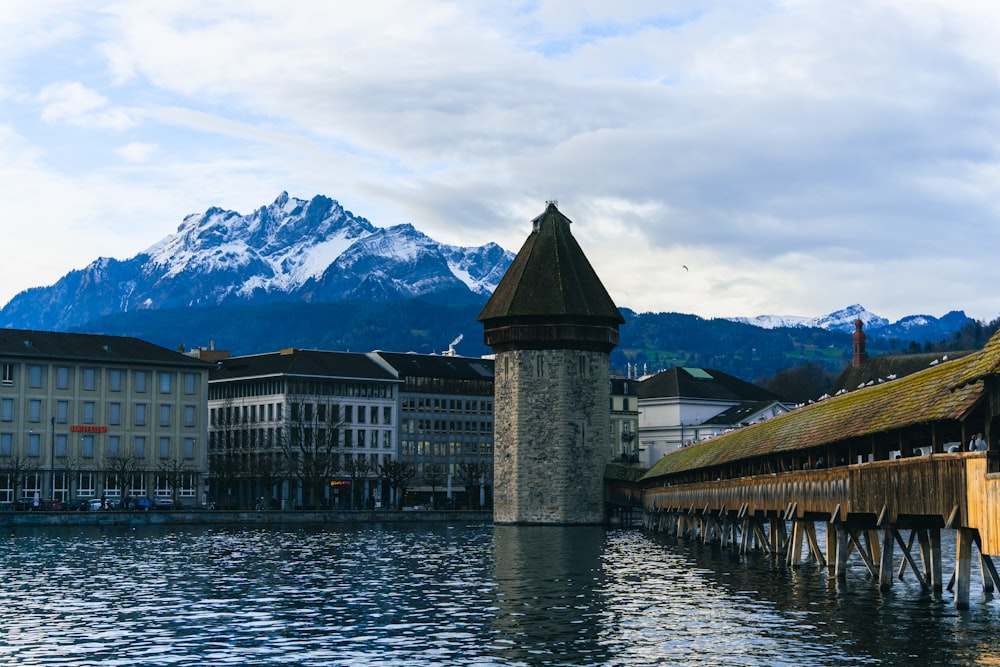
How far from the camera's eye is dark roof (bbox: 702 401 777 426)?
17112cm

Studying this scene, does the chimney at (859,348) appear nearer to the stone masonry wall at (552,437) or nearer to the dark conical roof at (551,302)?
the dark conical roof at (551,302)

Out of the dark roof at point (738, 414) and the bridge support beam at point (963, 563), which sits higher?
the dark roof at point (738, 414)

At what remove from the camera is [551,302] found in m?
109

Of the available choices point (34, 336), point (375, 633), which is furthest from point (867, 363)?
point (375, 633)

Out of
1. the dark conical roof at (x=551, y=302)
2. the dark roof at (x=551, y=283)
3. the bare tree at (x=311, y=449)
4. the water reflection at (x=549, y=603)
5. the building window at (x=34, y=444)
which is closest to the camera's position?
the water reflection at (x=549, y=603)

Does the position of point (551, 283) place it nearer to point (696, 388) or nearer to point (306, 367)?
point (306, 367)

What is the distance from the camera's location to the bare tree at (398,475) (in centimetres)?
13475

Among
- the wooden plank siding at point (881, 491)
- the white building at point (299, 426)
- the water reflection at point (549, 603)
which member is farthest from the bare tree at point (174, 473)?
the wooden plank siding at point (881, 491)

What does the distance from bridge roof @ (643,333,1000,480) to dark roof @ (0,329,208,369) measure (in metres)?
72.2

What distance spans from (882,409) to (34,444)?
92181mm

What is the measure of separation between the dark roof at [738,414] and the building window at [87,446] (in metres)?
75.3

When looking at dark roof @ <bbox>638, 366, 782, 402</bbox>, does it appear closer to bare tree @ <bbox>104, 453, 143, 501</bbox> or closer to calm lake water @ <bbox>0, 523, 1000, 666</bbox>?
bare tree @ <bbox>104, 453, 143, 501</bbox>

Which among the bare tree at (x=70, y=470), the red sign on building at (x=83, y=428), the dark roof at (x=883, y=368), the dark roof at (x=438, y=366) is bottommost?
the bare tree at (x=70, y=470)

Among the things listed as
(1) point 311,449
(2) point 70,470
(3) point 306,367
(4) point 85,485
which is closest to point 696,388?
(3) point 306,367
